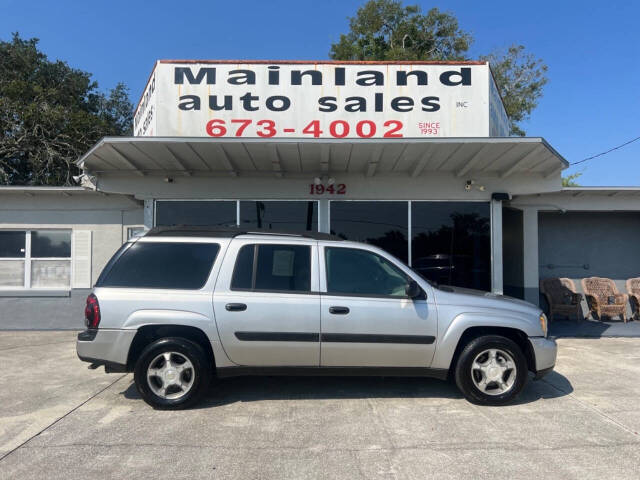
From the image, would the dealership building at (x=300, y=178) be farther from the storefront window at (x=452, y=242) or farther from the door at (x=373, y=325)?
the door at (x=373, y=325)

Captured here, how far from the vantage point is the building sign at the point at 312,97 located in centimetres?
868

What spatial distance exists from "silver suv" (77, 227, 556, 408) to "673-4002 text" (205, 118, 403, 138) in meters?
3.94

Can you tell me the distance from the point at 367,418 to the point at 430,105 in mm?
6027

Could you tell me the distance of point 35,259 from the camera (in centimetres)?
1035

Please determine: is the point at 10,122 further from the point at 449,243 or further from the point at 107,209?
the point at 449,243

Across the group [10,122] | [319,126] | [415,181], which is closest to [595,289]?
[415,181]

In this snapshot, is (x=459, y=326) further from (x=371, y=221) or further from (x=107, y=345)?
(x=371, y=221)

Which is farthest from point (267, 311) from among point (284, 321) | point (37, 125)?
point (37, 125)

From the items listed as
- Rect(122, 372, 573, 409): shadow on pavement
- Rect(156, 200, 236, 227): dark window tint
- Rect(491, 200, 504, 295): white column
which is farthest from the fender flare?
Rect(156, 200, 236, 227): dark window tint

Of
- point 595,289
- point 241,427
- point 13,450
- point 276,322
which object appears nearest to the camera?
point 13,450

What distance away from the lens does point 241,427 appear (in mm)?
4531

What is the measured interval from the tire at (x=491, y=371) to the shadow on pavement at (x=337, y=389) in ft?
1.15

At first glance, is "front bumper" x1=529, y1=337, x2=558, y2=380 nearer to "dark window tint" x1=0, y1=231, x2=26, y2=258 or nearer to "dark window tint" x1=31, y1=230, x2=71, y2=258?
"dark window tint" x1=31, y1=230, x2=71, y2=258

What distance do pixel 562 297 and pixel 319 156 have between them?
22.9ft
